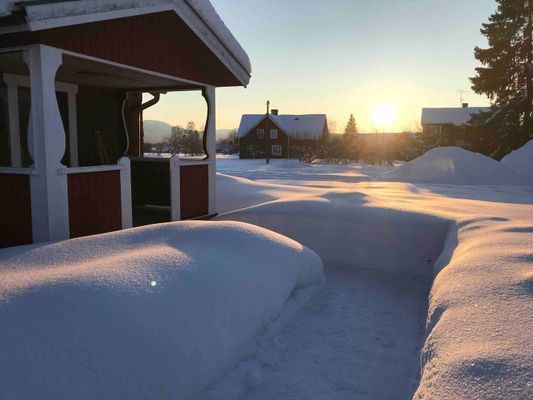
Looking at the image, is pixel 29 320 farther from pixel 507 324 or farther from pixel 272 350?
pixel 507 324

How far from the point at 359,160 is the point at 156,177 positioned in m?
37.0

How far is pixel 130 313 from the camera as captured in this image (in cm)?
308

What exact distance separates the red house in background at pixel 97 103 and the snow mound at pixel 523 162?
16.8m

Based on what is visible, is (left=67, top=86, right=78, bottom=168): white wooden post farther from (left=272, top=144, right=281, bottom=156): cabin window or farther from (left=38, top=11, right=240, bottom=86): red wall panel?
(left=272, top=144, right=281, bottom=156): cabin window

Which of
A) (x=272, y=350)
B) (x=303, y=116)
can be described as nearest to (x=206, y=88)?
(x=272, y=350)

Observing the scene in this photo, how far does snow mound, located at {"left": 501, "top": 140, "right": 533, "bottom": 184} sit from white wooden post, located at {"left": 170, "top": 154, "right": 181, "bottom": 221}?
1711 centimetres

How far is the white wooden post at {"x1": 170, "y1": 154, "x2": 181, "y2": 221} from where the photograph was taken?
27.4ft

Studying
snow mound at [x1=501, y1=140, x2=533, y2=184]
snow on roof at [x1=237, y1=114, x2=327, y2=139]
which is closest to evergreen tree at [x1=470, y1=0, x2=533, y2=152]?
snow mound at [x1=501, y1=140, x2=533, y2=184]

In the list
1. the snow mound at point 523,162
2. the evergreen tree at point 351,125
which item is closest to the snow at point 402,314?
the snow mound at point 523,162

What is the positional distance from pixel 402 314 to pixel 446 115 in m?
51.3

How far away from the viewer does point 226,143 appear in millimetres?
77375

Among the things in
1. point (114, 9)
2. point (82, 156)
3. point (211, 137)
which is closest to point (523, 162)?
point (211, 137)

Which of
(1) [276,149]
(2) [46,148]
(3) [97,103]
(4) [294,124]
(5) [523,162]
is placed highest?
(4) [294,124]

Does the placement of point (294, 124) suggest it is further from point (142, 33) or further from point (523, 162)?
point (142, 33)
